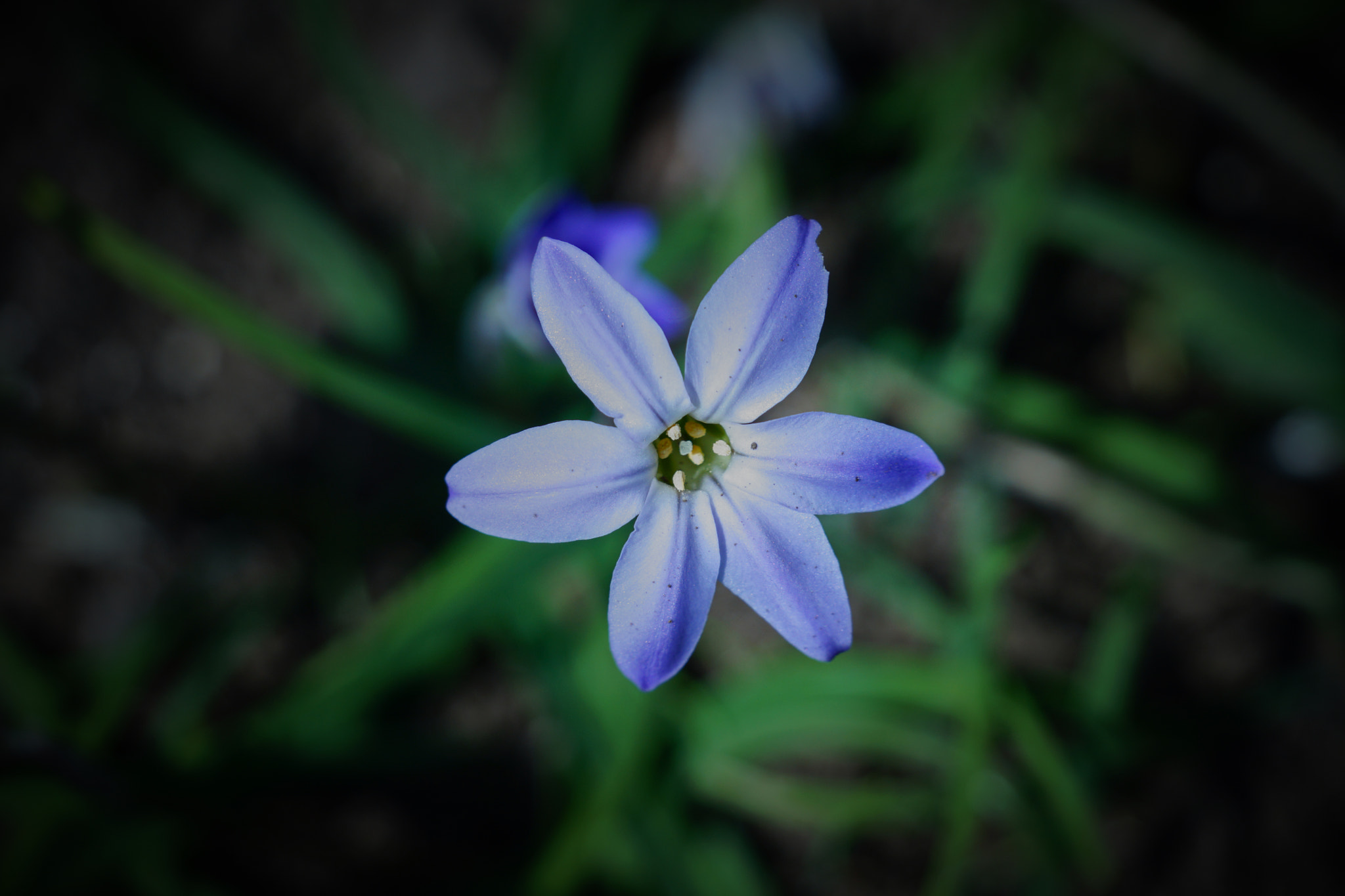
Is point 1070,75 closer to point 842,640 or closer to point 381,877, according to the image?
point 842,640

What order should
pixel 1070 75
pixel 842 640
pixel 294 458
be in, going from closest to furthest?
1. pixel 842 640
2. pixel 1070 75
3. pixel 294 458

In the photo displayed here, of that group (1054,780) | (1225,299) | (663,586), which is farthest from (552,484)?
(1225,299)

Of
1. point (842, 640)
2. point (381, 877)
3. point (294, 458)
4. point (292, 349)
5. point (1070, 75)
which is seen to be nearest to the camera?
point (842, 640)

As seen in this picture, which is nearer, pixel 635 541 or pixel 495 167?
pixel 635 541

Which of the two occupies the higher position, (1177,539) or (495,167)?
(495,167)

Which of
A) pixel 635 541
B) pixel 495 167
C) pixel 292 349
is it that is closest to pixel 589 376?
pixel 635 541

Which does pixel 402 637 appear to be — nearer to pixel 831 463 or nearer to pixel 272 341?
pixel 272 341

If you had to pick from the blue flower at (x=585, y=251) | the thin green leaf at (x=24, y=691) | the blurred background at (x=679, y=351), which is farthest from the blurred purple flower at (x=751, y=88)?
the thin green leaf at (x=24, y=691)

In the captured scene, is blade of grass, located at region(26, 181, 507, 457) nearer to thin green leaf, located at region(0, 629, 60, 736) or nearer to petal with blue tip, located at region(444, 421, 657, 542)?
petal with blue tip, located at region(444, 421, 657, 542)
